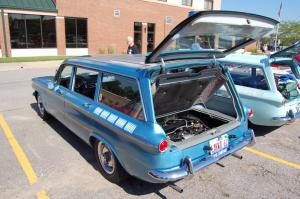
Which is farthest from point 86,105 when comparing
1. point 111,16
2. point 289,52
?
point 111,16

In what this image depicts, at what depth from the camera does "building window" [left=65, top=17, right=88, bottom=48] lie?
22078 mm

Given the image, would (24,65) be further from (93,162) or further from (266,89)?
(266,89)

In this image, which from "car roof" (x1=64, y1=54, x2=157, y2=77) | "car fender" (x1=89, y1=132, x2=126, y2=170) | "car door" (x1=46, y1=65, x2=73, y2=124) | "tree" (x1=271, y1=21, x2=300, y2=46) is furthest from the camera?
"tree" (x1=271, y1=21, x2=300, y2=46)

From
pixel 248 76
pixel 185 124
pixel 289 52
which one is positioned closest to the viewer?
pixel 185 124

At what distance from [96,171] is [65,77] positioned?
75.8 inches

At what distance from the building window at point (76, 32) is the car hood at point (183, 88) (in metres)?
20.1

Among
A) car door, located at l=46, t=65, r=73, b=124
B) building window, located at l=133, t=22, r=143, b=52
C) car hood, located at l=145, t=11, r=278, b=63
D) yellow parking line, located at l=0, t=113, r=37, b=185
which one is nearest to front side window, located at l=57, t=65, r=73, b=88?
car door, located at l=46, t=65, r=73, b=124

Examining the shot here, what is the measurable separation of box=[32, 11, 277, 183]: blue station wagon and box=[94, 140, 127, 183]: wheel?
0.04ft

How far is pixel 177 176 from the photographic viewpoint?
9.39 feet

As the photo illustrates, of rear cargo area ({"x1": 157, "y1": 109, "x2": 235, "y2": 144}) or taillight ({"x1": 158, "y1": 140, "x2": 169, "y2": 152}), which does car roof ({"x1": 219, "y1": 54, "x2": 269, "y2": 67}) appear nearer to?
rear cargo area ({"x1": 157, "y1": 109, "x2": 235, "y2": 144})

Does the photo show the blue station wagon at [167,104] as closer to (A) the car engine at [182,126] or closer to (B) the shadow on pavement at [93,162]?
(A) the car engine at [182,126]

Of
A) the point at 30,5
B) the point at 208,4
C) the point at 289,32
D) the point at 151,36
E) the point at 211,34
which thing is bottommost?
the point at 211,34

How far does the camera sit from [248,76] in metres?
5.93

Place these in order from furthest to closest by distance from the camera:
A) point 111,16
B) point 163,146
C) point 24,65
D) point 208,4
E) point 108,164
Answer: point 208,4, point 111,16, point 24,65, point 108,164, point 163,146
